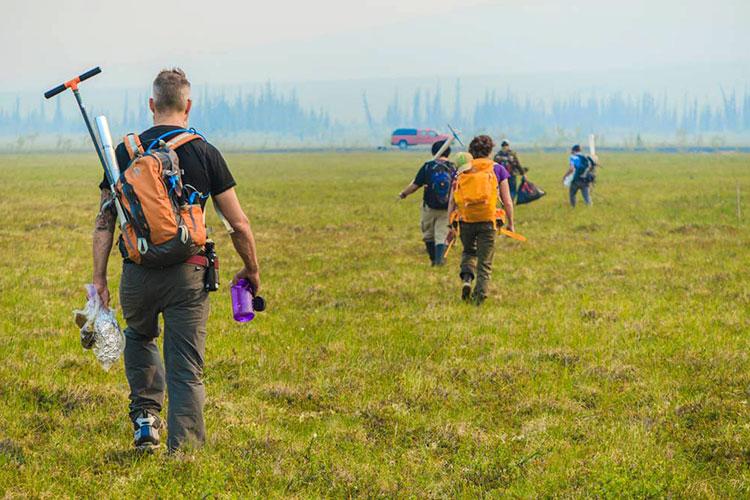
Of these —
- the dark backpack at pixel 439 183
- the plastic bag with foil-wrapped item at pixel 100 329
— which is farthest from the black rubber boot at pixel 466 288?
the plastic bag with foil-wrapped item at pixel 100 329

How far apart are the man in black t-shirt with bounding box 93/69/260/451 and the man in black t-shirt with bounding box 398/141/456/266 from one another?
8591 mm

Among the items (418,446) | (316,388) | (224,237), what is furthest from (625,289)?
(224,237)

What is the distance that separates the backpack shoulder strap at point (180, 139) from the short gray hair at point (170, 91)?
20 cm

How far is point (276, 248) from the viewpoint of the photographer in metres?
20.0

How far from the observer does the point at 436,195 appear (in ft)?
49.4

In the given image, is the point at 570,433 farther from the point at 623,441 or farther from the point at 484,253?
the point at 484,253

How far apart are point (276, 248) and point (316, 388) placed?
A: 12.1 meters

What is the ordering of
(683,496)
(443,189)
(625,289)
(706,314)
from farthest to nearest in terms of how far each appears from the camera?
(443,189) < (625,289) < (706,314) < (683,496)

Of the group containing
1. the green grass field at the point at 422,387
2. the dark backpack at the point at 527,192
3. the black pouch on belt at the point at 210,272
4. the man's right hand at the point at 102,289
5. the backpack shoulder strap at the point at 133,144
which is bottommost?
the green grass field at the point at 422,387

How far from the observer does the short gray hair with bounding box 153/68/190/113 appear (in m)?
5.64

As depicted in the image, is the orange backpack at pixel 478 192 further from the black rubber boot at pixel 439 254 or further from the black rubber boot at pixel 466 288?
the black rubber boot at pixel 439 254

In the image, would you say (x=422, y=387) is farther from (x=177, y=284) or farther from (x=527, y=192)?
(x=527, y=192)

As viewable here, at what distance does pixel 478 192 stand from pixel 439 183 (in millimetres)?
3252

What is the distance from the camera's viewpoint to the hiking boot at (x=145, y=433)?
6109mm
